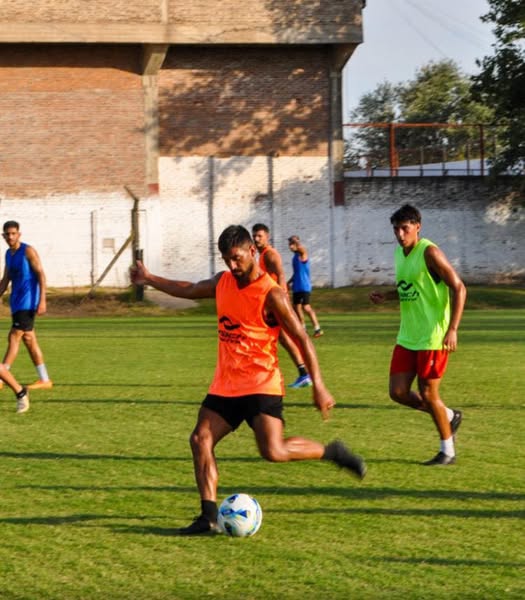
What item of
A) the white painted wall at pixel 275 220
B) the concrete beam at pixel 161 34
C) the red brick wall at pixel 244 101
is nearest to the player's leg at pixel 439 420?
the concrete beam at pixel 161 34

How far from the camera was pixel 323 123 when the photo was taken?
4188cm

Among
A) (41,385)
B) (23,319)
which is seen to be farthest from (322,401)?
(41,385)

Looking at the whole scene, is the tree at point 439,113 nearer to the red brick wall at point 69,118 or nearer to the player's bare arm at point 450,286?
the red brick wall at point 69,118

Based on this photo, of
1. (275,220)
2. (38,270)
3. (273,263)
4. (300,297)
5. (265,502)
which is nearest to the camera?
(265,502)

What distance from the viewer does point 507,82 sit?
1636 inches

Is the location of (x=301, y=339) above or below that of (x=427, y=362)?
above

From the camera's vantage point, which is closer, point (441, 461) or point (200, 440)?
point (200, 440)

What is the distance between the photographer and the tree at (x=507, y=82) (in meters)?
40.1

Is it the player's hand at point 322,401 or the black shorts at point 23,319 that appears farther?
the black shorts at point 23,319

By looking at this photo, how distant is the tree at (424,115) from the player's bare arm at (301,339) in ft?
119

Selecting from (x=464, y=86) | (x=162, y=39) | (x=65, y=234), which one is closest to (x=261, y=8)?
(x=162, y=39)

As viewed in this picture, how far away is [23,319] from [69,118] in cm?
2615

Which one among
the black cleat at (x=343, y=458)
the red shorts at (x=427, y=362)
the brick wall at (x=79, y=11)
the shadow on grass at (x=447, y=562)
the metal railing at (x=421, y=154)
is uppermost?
the brick wall at (x=79, y=11)

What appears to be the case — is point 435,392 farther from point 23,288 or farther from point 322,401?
point 23,288
